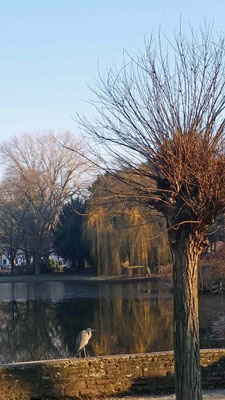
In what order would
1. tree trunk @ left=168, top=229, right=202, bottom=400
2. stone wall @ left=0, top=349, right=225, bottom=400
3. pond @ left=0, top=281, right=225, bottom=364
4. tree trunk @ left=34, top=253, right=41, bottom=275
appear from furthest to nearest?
tree trunk @ left=34, top=253, right=41, bottom=275, pond @ left=0, top=281, right=225, bottom=364, stone wall @ left=0, top=349, right=225, bottom=400, tree trunk @ left=168, top=229, right=202, bottom=400

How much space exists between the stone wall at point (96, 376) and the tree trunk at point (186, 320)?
126 inches

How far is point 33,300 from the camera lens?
2892 centimetres

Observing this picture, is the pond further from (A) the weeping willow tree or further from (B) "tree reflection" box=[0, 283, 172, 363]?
(A) the weeping willow tree

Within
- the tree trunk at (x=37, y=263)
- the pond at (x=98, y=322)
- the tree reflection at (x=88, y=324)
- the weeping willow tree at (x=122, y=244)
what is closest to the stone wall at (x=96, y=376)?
the tree reflection at (x=88, y=324)

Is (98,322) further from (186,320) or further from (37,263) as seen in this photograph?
(37,263)

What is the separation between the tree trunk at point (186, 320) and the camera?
22.5 ft

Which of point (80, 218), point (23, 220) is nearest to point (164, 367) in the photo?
point (80, 218)

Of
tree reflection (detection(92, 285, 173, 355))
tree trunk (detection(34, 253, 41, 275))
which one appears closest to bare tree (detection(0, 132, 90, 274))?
tree trunk (detection(34, 253, 41, 275))

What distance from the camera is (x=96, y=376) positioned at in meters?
9.89

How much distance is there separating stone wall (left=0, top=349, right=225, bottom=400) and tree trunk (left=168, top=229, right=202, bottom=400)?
126 inches

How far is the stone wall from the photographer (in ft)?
31.6

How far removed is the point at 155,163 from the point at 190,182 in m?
0.48

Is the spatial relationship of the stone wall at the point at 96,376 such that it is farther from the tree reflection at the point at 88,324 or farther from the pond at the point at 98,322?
the pond at the point at 98,322

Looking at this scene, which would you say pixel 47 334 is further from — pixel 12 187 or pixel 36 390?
pixel 12 187
